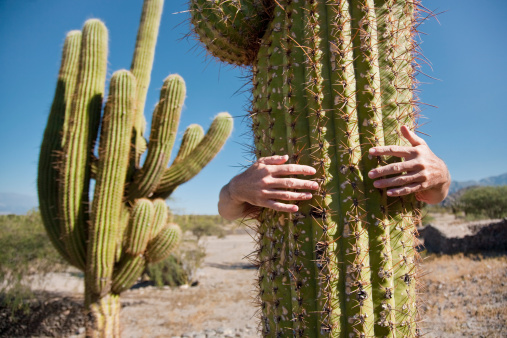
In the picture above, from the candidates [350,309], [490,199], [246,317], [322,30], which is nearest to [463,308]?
[246,317]

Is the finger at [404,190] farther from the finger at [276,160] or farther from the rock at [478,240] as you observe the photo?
the rock at [478,240]

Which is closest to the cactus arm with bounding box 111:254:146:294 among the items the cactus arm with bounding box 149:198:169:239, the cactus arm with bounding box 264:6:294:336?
the cactus arm with bounding box 149:198:169:239

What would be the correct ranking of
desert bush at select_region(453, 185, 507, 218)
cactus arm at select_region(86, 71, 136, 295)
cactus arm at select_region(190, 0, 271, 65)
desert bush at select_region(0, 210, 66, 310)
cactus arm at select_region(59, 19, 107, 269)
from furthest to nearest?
desert bush at select_region(453, 185, 507, 218), desert bush at select_region(0, 210, 66, 310), cactus arm at select_region(59, 19, 107, 269), cactus arm at select_region(86, 71, 136, 295), cactus arm at select_region(190, 0, 271, 65)

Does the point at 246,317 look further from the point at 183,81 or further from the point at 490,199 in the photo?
the point at 490,199

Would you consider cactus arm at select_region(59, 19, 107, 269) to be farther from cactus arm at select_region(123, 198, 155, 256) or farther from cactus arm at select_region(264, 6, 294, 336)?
cactus arm at select_region(264, 6, 294, 336)

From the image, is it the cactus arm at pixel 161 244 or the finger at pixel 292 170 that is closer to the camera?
the finger at pixel 292 170

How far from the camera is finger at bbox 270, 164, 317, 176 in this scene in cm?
145

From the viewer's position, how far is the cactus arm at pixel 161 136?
607 cm

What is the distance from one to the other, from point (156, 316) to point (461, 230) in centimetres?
904

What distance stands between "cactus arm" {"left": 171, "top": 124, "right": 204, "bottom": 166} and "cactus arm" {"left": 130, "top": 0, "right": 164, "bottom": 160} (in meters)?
0.74

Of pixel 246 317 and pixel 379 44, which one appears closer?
pixel 379 44

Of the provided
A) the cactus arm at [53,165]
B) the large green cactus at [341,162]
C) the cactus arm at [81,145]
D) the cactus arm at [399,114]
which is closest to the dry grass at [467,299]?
the cactus arm at [399,114]

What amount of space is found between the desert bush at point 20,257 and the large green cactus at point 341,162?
7.99 meters

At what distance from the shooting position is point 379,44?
5.21ft
